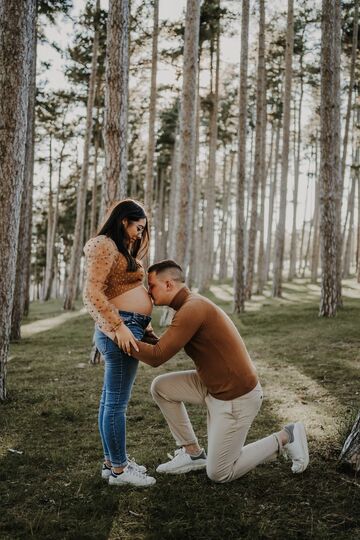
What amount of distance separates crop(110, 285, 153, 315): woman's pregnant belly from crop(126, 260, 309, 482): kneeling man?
0.10 metres

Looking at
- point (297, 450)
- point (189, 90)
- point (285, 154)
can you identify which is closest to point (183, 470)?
point (297, 450)

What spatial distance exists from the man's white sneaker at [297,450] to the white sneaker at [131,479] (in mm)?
1167

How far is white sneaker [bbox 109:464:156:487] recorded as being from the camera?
13.1 feet

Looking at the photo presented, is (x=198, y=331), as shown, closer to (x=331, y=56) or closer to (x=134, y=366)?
(x=134, y=366)

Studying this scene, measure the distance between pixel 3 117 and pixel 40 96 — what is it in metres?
15.9

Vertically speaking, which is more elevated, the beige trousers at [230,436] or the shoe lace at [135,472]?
the beige trousers at [230,436]

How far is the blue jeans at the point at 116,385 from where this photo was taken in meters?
3.88

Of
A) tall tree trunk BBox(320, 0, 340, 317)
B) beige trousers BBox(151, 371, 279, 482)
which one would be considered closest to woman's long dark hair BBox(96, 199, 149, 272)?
beige trousers BBox(151, 371, 279, 482)

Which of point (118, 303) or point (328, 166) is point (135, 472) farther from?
point (328, 166)

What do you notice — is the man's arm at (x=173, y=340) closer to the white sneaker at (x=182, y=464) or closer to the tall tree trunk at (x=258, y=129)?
the white sneaker at (x=182, y=464)

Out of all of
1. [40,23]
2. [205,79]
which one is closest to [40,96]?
[40,23]

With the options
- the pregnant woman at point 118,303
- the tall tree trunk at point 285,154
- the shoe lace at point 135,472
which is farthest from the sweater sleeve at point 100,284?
the tall tree trunk at point 285,154

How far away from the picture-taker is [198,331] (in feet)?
12.7

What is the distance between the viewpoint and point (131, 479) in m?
3.98
